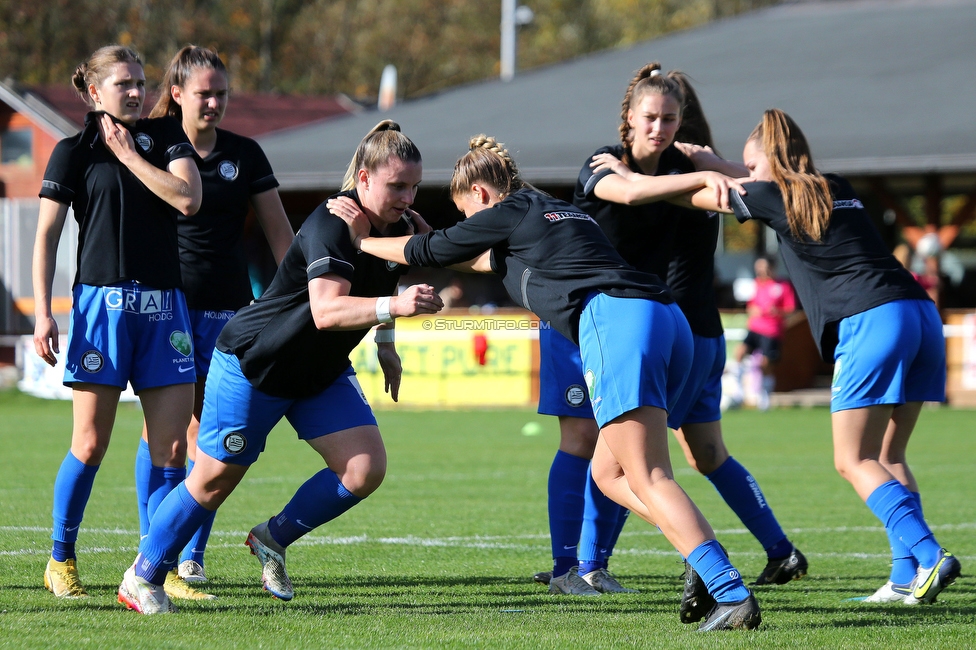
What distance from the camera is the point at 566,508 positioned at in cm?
583

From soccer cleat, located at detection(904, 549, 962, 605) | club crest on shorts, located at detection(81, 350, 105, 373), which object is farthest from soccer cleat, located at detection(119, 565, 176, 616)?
soccer cleat, located at detection(904, 549, 962, 605)

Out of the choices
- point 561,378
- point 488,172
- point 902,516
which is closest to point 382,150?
point 488,172

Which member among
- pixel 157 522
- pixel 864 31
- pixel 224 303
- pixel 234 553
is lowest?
pixel 234 553

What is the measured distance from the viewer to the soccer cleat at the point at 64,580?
5293mm

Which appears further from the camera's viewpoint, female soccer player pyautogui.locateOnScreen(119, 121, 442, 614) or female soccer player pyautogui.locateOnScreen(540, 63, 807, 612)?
female soccer player pyautogui.locateOnScreen(540, 63, 807, 612)

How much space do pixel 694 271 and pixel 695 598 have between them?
189cm

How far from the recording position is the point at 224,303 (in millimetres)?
5832

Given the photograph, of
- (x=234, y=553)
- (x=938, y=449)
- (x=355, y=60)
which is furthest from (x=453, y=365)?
(x=355, y=60)

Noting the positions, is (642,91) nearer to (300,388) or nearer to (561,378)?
(561,378)

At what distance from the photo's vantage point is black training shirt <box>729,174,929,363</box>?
17.2 ft

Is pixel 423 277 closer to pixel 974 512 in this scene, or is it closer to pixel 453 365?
pixel 453 365

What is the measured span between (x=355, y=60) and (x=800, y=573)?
150 feet

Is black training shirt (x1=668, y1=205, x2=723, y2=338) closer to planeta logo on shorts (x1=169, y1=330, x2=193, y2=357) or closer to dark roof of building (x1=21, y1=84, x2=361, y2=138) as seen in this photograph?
planeta logo on shorts (x1=169, y1=330, x2=193, y2=357)

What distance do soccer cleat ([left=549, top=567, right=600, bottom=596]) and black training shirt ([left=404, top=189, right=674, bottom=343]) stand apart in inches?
53.0
